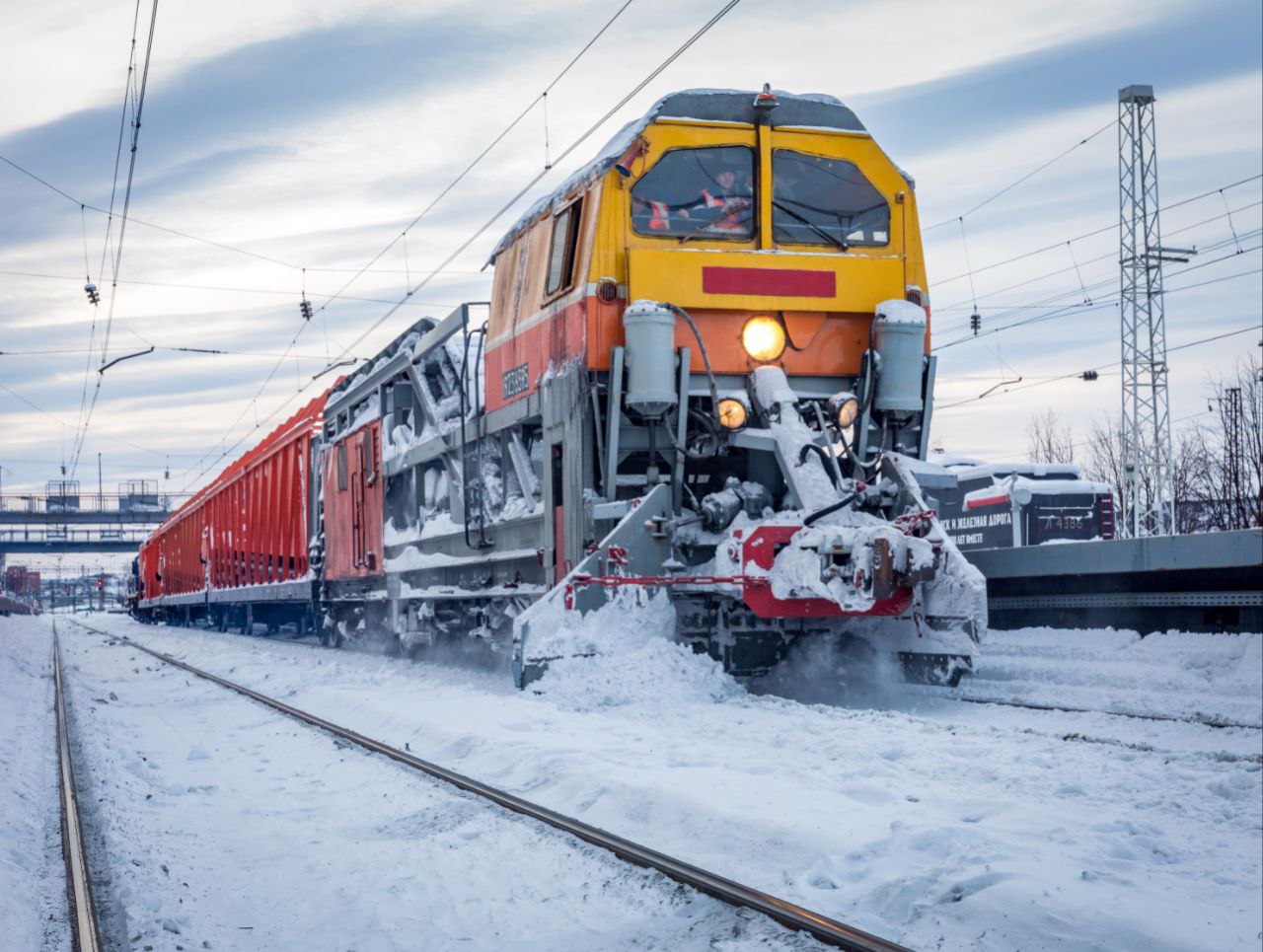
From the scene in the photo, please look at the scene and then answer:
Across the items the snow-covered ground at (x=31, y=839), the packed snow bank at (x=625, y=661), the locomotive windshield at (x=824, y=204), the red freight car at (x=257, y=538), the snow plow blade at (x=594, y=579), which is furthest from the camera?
the red freight car at (x=257, y=538)

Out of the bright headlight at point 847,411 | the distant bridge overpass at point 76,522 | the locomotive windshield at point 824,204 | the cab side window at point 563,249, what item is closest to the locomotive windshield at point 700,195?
the locomotive windshield at point 824,204

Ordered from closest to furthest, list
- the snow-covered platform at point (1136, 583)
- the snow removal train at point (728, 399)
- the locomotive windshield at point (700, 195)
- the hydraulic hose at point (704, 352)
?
the snow-covered platform at point (1136, 583), the snow removal train at point (728, 399), the hydraulic hose at point (704, 352), the locomotive windshield at point (700, 195)

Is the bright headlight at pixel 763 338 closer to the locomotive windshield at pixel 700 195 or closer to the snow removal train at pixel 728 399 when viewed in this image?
the snow removal train at pixel 728 399

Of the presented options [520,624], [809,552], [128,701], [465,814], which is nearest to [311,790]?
[465,814]

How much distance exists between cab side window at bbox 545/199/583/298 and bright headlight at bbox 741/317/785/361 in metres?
1.40

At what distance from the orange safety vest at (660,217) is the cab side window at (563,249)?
1.99ft

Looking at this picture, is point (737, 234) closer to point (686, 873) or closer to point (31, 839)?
point (686, 873)

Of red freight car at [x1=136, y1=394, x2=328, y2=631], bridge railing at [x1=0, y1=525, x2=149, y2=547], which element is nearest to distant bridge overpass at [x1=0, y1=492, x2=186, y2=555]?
bridge railing at [x1=0, y1=525, x2=149, y2=547]

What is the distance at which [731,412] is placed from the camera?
9281mm

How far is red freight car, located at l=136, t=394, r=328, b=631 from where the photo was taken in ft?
63.5

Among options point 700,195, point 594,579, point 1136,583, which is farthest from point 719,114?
point 1136,583

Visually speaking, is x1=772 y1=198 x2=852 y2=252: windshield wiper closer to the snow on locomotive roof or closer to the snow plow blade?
the snow on locomotive roof

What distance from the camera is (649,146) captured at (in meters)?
9.48

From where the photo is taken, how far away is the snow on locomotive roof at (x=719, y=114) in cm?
954
